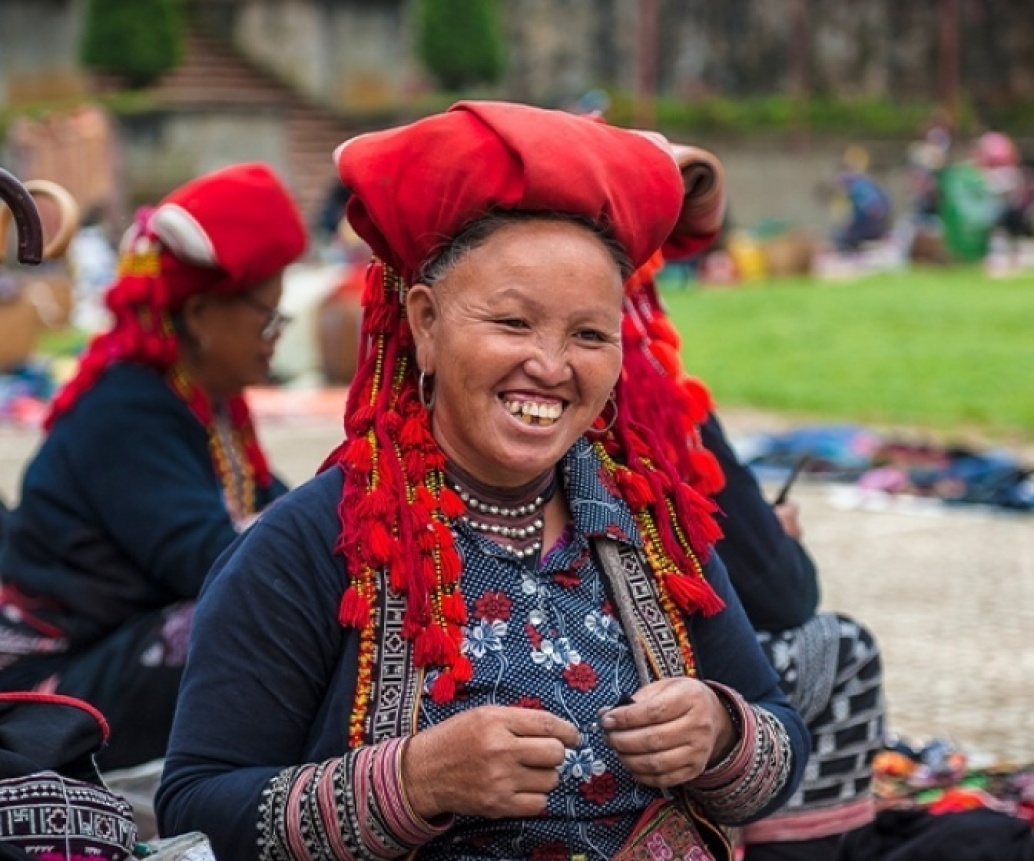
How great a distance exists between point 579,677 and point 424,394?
42 cm

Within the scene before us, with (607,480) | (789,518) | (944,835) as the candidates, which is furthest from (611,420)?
(944,835)

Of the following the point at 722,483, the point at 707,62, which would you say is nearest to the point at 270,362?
the point at 722,483

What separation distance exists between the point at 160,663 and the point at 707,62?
3646 centimetres

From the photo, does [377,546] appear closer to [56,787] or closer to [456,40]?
[56,787]

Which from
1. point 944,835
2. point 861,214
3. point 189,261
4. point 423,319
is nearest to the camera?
point 423,319

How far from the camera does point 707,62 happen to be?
1539 inches

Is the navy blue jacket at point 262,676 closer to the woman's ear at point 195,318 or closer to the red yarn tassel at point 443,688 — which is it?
the red yarn tassel at point 443,688

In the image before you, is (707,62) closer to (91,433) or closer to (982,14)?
(982,14)

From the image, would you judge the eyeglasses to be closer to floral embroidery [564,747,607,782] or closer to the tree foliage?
floral embroidery [564,747,607,782]

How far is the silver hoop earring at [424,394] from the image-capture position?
2562mm

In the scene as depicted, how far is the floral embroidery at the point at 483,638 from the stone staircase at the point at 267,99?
2662 cm

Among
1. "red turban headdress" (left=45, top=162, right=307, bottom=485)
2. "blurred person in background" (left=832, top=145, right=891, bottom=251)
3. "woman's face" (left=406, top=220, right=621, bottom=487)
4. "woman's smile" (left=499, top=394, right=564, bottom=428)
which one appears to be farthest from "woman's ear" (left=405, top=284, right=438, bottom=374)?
"blurred person in background" (left=832, top=145, right=891, bottom=251)

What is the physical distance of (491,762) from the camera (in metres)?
2.23

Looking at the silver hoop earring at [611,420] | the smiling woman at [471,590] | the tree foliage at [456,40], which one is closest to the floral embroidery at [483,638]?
the smiling woman at [471,590]
